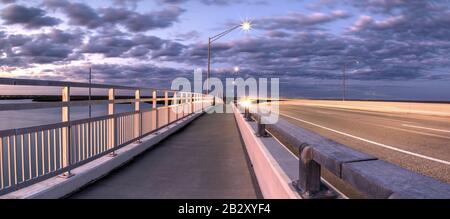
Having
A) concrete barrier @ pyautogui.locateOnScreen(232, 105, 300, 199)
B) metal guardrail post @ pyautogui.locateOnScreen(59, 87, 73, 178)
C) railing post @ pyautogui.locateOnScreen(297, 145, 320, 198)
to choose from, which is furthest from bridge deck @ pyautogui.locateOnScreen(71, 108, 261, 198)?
railing post @ pyautogui.locateOnScreen(297, 145, 320, 198)

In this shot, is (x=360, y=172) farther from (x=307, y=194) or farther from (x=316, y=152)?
(x=307, y=194)

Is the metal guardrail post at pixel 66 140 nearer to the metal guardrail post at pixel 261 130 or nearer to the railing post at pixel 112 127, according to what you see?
the railing post at pixel 112 127

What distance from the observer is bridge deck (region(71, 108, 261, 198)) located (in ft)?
20.0

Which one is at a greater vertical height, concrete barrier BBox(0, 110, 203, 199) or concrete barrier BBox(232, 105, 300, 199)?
concrete barrier BBox(232, 105, 300, 199)

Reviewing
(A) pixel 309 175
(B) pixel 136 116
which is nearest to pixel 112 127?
(B) pixel 136 116

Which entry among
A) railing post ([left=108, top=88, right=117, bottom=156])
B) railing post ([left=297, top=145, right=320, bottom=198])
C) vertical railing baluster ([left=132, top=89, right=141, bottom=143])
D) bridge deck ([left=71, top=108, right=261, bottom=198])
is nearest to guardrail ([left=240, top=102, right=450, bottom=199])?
railing post ([left=297, top=145, right=320, bottom=198])

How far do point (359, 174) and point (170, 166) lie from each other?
20.3 feet

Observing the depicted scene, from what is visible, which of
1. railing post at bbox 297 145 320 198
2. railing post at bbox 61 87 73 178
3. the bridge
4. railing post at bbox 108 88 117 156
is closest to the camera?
the bridge

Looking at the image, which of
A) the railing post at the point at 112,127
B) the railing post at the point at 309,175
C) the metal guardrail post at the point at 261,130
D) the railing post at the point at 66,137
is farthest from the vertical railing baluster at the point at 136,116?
the railing post at the point at 309,175

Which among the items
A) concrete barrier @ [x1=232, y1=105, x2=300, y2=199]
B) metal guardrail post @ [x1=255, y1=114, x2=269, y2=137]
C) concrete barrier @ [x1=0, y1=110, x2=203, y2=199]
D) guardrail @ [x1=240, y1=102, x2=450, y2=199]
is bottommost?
concrete barrier @ [x1=0, y1=110, x2=203, y2=199]

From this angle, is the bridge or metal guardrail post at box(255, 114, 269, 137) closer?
the bridge

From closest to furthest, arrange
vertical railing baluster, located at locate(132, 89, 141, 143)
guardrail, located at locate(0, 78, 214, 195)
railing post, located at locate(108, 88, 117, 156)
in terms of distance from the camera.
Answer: guardrail, located at locate(0, 78, 214, 195), railing post, located at locate(108, 88, 117, 156), vertical railing baluster, located at locate(132, 89, 141, 143)

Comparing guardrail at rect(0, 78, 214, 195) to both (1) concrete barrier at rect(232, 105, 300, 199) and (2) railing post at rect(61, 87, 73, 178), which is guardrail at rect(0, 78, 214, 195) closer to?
(2) railing post at rect(61, 87, 73, 178)
